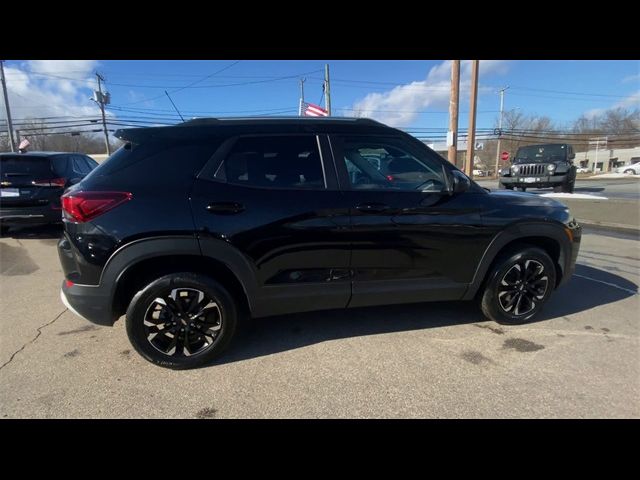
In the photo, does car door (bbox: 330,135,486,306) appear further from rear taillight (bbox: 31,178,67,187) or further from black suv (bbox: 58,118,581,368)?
rear taillight (bbox: 31,178,67,187)

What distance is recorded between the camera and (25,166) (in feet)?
21.4

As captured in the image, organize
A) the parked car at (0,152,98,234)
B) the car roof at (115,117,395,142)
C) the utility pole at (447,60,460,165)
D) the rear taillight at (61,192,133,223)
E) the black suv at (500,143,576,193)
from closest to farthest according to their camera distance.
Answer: the rear taillight at (61,192,133,223) → the car roof at (115,117,395,142) → the parked car at (0,152,98,234) → the utility pole at (447,60,460,165) → the black suv at (500,143,576,193)

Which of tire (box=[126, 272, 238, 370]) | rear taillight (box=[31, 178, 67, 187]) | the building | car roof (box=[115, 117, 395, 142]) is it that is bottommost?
tire (box=[126, 272, 238, 370])

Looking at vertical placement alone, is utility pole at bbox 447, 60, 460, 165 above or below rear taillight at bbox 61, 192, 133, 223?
above

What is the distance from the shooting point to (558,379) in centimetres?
257

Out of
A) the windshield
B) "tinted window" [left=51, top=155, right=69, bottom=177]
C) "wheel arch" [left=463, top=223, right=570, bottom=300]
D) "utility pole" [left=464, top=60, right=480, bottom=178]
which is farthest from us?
the windshield

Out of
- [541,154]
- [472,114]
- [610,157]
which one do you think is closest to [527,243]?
[472,114]

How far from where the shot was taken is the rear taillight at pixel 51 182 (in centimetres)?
646

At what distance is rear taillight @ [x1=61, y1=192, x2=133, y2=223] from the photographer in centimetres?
251

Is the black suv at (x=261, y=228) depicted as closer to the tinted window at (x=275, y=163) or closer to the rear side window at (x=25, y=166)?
the tinted window at (x=275, y=163)

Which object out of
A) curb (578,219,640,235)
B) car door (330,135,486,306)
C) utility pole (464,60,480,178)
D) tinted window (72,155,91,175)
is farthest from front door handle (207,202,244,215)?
utility pole (464,60,480,178)

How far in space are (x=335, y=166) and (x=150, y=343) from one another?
6.58ft

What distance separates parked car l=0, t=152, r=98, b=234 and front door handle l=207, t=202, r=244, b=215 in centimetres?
558

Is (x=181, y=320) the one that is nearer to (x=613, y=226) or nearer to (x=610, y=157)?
(x=613, y=226)
